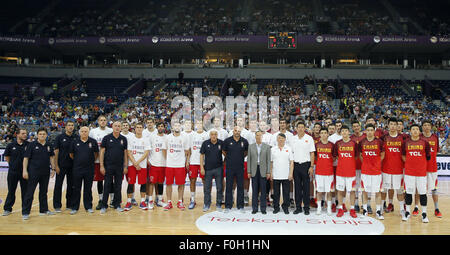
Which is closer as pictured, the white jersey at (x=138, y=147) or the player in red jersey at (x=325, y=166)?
the player in red jersey at (x=325, y=166)

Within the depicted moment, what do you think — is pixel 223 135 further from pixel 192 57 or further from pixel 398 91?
pixel 192 57

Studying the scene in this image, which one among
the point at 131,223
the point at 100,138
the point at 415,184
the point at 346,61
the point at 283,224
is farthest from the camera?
the point at 346,61

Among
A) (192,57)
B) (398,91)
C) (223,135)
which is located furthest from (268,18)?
(223,135)

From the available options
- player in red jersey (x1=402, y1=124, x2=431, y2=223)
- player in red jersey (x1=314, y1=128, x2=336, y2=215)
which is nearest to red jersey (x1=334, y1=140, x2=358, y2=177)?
player in red jersey (x1=314, y1=128, x2=336, y2=215)

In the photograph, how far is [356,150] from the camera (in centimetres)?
656

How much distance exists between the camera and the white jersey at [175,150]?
22.9 ft

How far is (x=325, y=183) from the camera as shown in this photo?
6457 millimetres

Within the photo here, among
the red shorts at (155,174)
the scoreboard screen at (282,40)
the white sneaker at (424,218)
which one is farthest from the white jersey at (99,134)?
the scoreboard screen at (282,40)

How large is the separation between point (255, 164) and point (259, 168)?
0.14m

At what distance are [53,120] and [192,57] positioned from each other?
43.0 feet

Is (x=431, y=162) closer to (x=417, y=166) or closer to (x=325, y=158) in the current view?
(x=417, y=166)

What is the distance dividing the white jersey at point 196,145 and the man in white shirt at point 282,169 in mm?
1799

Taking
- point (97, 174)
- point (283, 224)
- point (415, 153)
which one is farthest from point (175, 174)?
point (415, 153)

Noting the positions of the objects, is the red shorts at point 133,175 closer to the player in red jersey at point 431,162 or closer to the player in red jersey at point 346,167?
the player in red jersey at point 346,167
